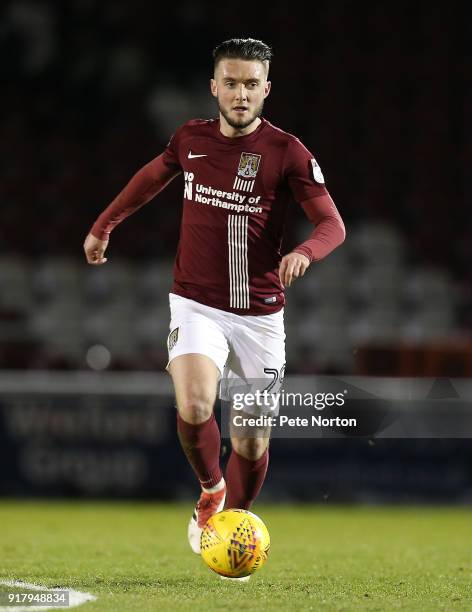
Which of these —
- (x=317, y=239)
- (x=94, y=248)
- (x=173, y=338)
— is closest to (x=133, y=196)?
(x=94, y=248)

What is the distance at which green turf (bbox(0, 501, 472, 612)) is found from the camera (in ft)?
13.9

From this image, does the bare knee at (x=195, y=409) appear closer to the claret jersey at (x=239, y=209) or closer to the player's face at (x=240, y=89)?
the claret jersey at (x=239, y=209)

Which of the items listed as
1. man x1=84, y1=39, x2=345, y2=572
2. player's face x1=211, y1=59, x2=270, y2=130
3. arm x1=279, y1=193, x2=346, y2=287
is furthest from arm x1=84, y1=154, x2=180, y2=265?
arm x1=279, y1=193, x2=346, y2=287

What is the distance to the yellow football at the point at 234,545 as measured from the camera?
443 centimetres

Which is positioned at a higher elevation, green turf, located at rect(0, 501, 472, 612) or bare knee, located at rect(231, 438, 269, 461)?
bare knee, located at rect(231, 438, 269, 461)

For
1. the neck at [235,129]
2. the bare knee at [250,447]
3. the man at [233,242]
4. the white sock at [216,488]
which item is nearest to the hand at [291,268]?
the man at [233,242]

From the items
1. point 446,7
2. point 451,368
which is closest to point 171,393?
point 451,368

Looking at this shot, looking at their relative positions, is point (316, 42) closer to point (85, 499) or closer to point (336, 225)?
point (85, 499)

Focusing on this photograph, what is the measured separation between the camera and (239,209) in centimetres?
473

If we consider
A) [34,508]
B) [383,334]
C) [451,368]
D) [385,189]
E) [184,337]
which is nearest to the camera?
[184,337]

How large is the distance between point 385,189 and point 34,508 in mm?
5381

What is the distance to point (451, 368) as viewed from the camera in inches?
373

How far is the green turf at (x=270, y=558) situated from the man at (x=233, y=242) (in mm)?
431

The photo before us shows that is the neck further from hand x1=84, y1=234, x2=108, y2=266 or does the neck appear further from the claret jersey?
hand x1=84, y1=234, x2=108, y2=266
